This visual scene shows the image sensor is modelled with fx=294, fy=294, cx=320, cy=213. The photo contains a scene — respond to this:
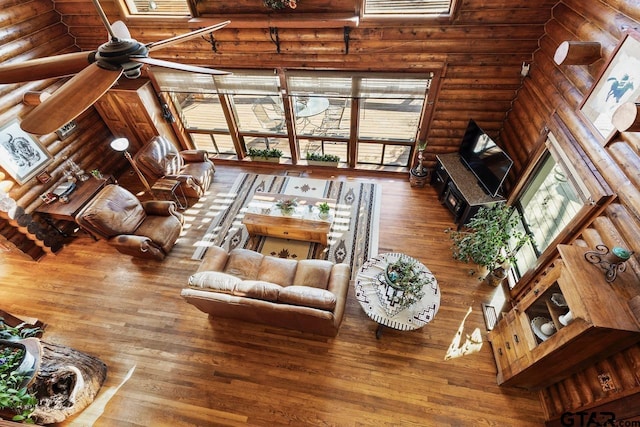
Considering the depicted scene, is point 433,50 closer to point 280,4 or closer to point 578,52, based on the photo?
point 578,52

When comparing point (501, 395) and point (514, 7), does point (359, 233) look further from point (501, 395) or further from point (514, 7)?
point (514, 7)

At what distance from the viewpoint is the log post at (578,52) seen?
2.80 metres

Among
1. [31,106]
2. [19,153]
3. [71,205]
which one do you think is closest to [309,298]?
[71,205]

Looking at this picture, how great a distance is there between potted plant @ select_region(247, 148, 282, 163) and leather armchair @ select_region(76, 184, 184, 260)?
2124 millimetres

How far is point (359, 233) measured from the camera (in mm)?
4977

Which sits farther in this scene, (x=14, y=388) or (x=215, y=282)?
(x=215, y=282)

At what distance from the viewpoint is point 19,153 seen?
4.52 meters

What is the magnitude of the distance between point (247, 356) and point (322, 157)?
397 cm

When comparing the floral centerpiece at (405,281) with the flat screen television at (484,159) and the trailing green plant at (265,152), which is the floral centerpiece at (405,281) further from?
the trailing green plant at (265,152)

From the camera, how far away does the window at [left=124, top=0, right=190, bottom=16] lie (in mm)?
4660

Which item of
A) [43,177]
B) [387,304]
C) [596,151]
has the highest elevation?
[596,151]

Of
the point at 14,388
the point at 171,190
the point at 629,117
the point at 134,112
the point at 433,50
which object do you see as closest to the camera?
the point at 629,117

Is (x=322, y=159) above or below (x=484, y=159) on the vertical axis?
above

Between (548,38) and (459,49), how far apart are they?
3.44 ft
